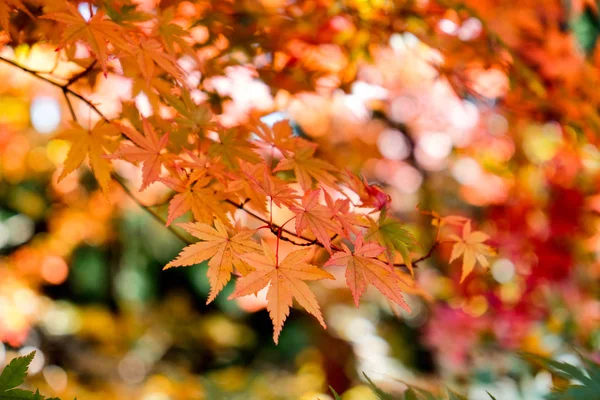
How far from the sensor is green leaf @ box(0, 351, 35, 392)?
0.59 m

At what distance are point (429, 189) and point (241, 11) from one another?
6.42 feet

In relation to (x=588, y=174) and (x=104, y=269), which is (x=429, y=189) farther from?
(x=104, y=269)

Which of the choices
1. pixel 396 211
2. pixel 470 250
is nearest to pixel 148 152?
pixel 470 250

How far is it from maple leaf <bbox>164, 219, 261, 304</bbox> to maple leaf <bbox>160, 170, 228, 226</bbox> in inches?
2.0

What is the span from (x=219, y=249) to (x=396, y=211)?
2.15 metres

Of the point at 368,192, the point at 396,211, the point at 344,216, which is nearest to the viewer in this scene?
the point at 344,216

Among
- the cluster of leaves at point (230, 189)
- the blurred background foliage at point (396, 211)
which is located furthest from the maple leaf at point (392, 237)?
the blurred background foliage at point (396, 211)

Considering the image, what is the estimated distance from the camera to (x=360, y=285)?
0.63 m

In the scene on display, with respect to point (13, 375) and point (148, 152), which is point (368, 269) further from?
point (13, 375)

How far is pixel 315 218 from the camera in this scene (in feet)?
2.15

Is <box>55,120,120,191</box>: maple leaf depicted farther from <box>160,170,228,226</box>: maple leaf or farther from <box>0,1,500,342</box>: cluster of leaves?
<box>160,170,228,226</box>: maple leaf

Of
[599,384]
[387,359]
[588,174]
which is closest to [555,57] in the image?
[588,174]

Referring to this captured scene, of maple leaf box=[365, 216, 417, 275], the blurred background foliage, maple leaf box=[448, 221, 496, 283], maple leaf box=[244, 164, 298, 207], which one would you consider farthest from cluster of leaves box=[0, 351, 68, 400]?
the blurred background foliage

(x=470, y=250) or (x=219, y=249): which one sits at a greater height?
(x=219, y=249)
